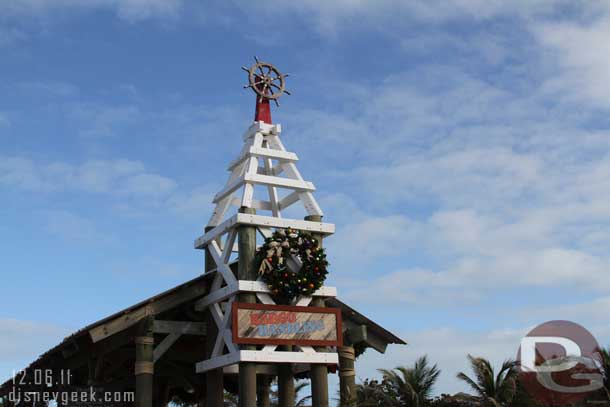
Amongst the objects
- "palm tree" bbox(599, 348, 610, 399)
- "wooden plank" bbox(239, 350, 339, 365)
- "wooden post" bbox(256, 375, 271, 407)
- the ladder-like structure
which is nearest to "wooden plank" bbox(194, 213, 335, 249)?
the ladder-like structure

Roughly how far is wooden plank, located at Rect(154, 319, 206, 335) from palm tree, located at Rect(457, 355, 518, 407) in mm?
8627

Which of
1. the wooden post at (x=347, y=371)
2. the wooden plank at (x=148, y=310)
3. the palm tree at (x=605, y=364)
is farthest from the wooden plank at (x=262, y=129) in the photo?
the palm tree at (x=605, y=364)

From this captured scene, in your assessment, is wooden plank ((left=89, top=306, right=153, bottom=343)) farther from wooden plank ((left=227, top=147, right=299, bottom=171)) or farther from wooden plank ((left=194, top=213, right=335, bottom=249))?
wooden plank ((left=227, top=147, right=299, bottom=171))

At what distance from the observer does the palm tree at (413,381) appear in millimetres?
23516

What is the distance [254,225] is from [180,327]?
4237 millimetres

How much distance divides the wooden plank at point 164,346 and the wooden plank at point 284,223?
175 inches

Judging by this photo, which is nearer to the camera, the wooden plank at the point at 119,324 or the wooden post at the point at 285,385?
the wooden plank at the point at 119,324

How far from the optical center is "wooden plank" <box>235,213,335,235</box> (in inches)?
872

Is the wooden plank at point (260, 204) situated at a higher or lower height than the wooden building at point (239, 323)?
higher

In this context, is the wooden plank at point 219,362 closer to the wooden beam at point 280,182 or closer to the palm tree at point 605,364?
the wooden beam at point 280,182

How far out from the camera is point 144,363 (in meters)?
22.0

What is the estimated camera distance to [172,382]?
30.2m

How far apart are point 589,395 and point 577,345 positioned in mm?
2037

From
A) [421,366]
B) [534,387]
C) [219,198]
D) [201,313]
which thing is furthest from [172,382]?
[534,387]
